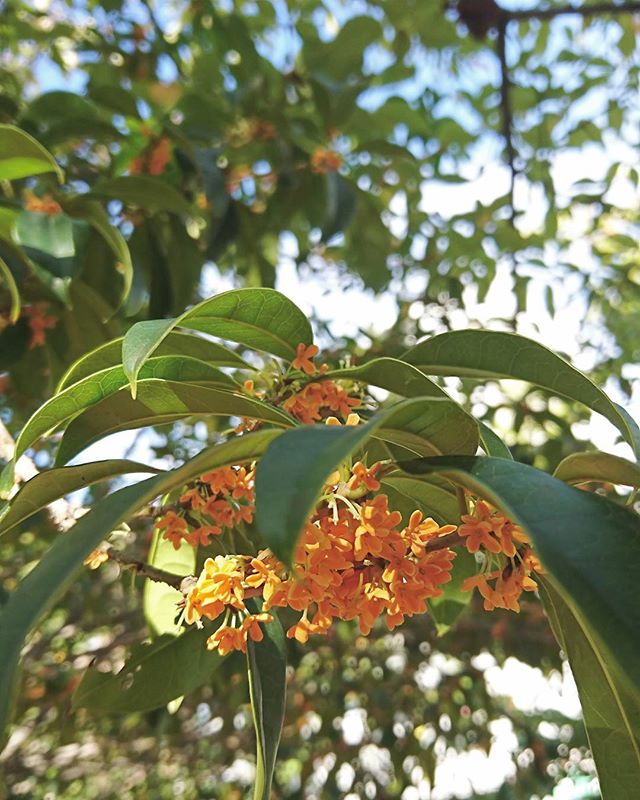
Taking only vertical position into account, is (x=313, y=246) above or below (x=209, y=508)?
above

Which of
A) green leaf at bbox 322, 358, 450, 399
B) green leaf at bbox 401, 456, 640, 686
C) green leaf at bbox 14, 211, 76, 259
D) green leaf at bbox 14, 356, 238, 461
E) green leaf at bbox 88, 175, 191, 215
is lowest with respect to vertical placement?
green leaf at bbox 401, 456, 640, 686

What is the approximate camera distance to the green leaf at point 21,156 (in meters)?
1.24

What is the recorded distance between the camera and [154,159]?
2.00 metres

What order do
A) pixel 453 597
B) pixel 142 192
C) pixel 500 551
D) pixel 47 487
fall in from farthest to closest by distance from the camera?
1. pixel 142 192
2. pixel 453 597
3. pixel 47 487
4. pixel 500 551

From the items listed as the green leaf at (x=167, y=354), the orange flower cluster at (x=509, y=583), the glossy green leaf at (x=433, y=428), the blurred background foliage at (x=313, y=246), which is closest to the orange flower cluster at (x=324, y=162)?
the blurred background foliage at (x=313, y=246)

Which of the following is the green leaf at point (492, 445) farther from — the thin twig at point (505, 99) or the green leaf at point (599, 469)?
the thin twig at point (505, 99)

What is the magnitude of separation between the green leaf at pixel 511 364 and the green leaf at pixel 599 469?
23 millimetres

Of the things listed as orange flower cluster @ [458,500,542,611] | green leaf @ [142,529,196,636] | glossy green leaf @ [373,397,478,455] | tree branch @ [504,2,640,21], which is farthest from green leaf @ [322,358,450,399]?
tree branch @ [504,2,640,21]

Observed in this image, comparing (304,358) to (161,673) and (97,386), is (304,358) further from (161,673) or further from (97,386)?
(161,673)

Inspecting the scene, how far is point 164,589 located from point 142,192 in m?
0.86

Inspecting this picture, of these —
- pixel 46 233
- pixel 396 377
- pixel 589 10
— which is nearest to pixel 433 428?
pixel 396 377

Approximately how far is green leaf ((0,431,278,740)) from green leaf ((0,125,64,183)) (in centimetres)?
78

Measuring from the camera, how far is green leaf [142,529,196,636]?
1169 mm

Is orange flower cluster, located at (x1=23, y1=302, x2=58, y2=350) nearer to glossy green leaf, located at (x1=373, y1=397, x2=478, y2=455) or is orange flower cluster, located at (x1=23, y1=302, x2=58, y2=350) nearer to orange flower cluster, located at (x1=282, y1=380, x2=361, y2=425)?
orange flower cluster, located at (x1=282, y1=380, x2=361, y2=425)
